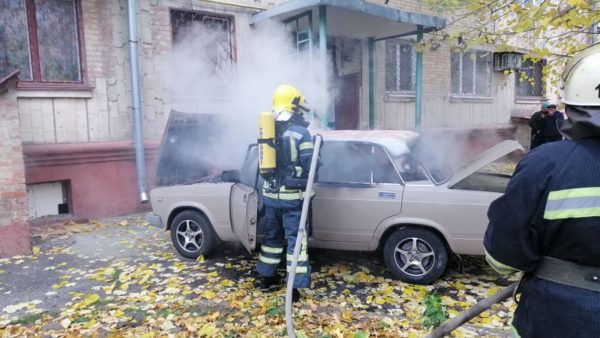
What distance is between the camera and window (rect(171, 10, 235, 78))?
8695 mm

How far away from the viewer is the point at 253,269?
5.09 meters

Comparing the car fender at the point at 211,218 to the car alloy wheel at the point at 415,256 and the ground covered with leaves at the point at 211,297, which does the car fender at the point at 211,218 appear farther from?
the car alloy wheel at the point at 415,256

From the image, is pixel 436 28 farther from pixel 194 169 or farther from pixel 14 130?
pixel 14 130

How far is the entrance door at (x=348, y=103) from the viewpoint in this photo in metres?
11.2

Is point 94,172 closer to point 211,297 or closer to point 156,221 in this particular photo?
point 156,221

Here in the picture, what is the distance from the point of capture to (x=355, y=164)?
4.82 m

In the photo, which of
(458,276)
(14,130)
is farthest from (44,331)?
(458,276)

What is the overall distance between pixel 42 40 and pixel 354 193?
617cm

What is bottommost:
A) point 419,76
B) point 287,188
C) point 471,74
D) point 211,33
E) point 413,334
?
Result: point 413,334

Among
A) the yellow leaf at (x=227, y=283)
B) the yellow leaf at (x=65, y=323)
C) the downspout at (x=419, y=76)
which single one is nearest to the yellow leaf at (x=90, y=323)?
the yellow leaf at (x=65, y=323)

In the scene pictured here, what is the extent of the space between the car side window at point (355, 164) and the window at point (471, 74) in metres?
9.48

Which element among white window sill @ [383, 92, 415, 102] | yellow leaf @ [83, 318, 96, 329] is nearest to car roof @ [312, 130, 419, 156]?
yellow leaf @ [83, 318, 96, 329]

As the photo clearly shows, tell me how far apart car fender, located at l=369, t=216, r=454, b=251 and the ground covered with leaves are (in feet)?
1.42

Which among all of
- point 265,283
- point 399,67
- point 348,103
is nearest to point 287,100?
point 265,283
